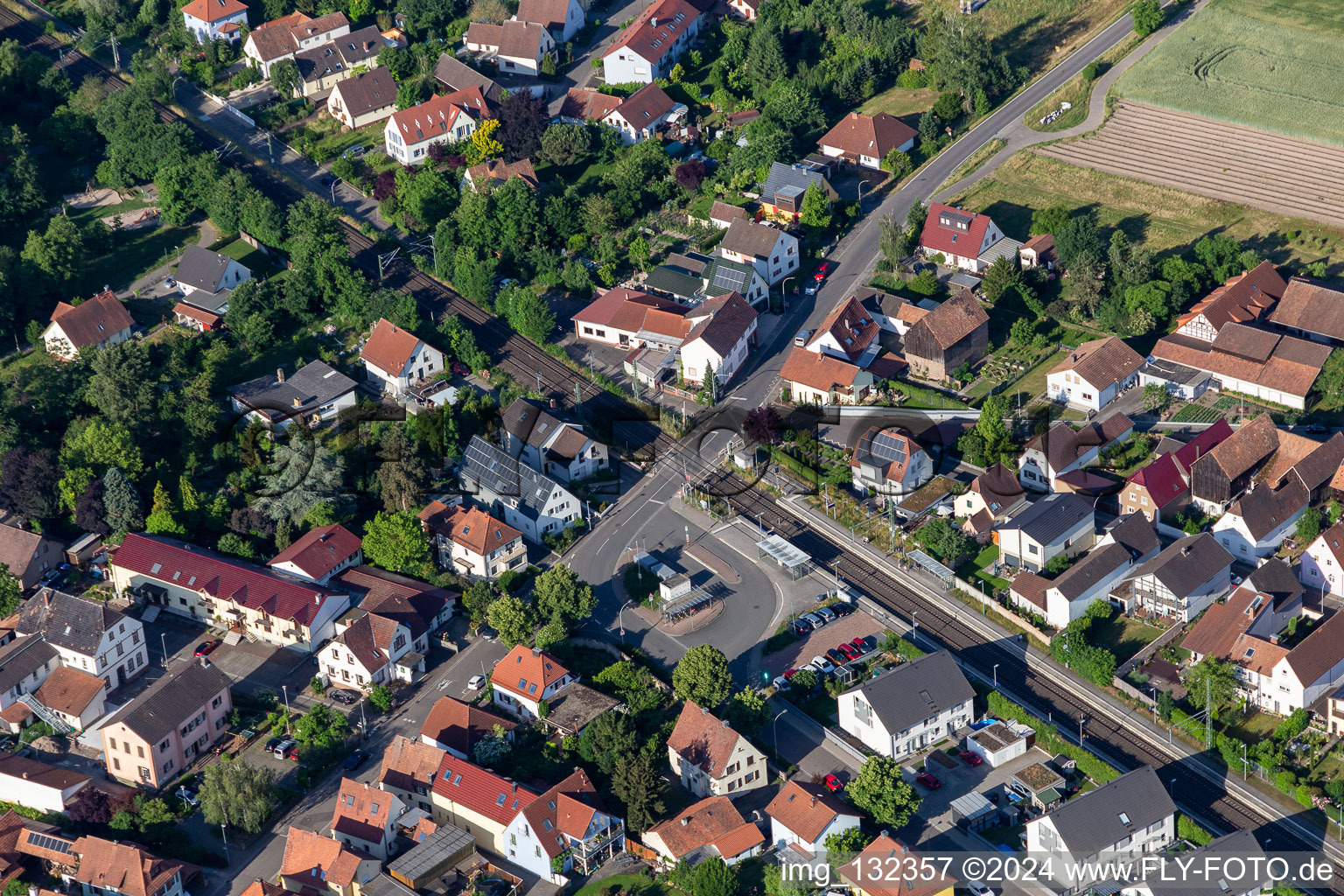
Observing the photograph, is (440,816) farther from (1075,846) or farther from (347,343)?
(347,343)

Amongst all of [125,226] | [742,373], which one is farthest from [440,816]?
[125,226]

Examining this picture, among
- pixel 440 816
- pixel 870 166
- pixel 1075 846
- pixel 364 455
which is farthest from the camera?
pixel 870 166

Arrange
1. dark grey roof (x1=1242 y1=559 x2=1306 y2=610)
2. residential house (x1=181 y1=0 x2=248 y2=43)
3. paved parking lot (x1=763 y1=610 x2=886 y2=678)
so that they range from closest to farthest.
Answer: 1. dark grey roof (x1=1242 y1=559 x2=1306 y2=610)
2. paved parking lot (x1=763 y1=610 x2=886 y2=678)
3. residential house (x1=181 y1=0 x2=248 y2=43)

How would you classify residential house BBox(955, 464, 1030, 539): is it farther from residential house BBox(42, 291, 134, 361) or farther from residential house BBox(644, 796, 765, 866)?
residential house BBox(42, 291, 134, 361)

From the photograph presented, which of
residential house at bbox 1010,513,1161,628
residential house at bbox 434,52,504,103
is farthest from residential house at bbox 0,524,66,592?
residential house at bbox 1010,513,1161,628

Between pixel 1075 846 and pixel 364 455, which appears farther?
pixel 364 455

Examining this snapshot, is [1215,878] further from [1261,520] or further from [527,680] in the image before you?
[527,680]

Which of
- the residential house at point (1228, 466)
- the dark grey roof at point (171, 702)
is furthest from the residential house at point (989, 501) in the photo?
the dark grey roof at point (171, 702)
